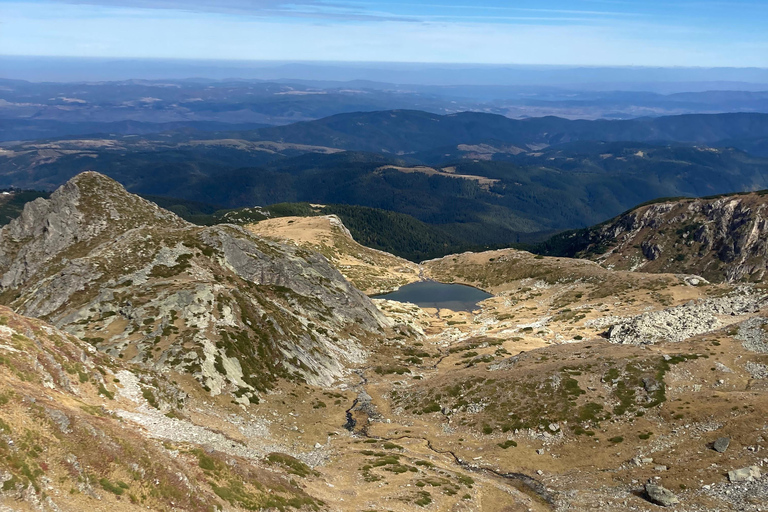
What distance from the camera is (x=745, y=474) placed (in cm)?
4988

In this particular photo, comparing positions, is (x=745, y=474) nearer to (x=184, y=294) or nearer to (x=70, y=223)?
(x=184, y=294)

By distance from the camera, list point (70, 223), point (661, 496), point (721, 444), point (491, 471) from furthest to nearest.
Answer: point (70, 223)
point (491, 471)
point (721, 444)
point (661, 496)

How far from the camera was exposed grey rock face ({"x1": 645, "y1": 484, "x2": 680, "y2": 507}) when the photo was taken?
49.2 m

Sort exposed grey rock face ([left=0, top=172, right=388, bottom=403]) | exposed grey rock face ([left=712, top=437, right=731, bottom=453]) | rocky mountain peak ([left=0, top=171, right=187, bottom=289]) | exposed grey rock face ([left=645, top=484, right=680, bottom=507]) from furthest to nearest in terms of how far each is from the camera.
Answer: rocky mountain peak ([left=0, top=171, right=187, bottom=289])
exposed grey rock face ([left=0, top=172, right=388, bottom=403])
exposed grey rock face ([left=712, top=437, right=731, bottom=453])
exposed grey rock face ([left=645, top=484, right=680, bottom=507])

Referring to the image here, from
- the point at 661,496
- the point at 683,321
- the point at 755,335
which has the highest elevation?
the point at 755,335

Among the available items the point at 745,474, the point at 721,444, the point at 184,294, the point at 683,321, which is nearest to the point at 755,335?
the point at 683,321

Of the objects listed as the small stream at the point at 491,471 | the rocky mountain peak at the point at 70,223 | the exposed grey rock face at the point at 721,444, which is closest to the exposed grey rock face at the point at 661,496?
the exposed grey rock face at the point at 721,444

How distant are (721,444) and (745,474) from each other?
18.9ft

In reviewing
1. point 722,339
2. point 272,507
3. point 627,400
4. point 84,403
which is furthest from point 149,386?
point 722,339

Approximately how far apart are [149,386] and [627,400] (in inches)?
2633

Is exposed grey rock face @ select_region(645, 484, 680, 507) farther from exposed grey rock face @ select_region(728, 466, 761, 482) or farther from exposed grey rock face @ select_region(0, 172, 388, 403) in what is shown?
exposed grey rock face @ select_region(0, 172, 388, 403)

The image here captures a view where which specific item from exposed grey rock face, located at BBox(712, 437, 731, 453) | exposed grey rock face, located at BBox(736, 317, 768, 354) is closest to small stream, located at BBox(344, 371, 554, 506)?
exposed grey rock face, located at BBox(712, 437, 731, 453)

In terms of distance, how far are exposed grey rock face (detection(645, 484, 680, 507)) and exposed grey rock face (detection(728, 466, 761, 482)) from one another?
6608mm

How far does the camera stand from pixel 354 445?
6650cm
